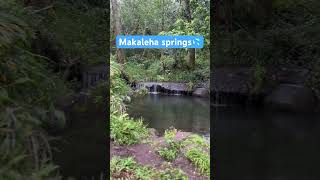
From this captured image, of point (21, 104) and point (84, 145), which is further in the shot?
point (84, 145)

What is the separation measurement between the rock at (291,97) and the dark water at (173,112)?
1.02m

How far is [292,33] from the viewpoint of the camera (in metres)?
4.53

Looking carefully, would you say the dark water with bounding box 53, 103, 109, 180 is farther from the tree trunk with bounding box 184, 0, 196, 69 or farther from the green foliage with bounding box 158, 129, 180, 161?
the tree trunk with bounding box 184, 0, 196, 69

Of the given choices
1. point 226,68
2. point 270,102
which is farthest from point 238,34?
point 270,102

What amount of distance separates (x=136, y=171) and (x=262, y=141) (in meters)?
1.54

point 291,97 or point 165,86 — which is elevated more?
point 165,86

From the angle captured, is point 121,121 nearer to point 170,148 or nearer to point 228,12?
point 170,148

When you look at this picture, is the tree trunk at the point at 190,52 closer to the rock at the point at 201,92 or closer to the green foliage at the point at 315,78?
the rock at the point at 201,92

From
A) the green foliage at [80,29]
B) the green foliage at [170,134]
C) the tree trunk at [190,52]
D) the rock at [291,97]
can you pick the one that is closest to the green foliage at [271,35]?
the rock at [291,97]

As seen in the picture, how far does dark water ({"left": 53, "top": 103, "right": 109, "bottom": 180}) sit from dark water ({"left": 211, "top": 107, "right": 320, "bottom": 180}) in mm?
1154

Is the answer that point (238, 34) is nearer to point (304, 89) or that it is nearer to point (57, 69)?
point (304, 89)

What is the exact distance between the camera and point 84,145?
420cm

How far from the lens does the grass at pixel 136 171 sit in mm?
3584

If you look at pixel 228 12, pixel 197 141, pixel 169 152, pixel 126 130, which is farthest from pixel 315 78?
pixel 126 130
